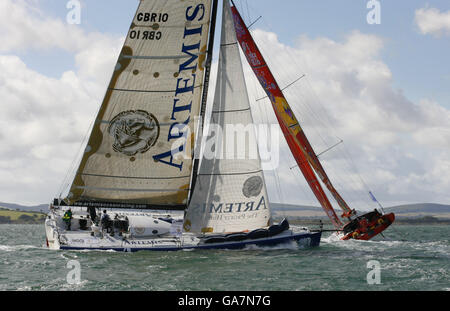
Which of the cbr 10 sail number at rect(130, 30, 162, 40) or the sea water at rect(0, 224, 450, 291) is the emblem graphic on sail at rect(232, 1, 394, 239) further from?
the cbr 10 sail number at rect(130, 30, 162, 40)

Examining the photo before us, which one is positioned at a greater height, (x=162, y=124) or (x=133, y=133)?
(x=162, y=124)

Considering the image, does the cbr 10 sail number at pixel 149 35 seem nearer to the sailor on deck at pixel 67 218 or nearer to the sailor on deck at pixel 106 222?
the sailor on deck at pixel 106 222

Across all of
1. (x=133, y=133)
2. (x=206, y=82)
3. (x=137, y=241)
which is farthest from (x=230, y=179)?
(x=133, y=133)

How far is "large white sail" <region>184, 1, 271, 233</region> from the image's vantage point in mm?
22062

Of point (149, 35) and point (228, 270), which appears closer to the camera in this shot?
point (228, 270)

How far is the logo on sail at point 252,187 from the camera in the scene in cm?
2214

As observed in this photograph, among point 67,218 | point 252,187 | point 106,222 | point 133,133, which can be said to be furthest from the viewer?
point 133,133

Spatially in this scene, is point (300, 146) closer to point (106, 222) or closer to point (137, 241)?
point (137, 241)

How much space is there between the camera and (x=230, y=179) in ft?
72.9

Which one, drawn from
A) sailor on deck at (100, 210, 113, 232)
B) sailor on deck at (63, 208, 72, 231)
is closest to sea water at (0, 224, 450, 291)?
sailor on deck at (100, 210, 113, 232)

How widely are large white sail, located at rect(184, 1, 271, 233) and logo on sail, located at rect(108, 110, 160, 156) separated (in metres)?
2.74

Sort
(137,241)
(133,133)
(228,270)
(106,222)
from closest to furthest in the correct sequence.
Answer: (228,270)
(137,241)
(106,222)
(133,133)

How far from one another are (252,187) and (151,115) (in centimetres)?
592
